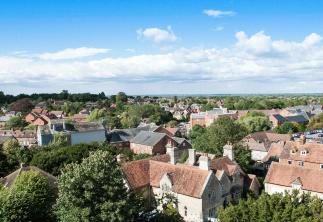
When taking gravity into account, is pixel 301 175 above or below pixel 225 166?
below

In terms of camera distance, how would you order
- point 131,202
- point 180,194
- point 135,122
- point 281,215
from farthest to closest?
1. point 135,122
2. point 180,194
3. point 131,202
4. point 281,215

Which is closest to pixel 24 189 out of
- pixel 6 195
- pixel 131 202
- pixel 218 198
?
pixel 6 195

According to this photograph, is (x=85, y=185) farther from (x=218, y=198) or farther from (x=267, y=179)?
(x=267, y=179)

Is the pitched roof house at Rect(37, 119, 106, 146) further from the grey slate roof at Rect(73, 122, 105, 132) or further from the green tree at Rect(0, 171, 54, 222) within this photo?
the green tree at Rect(0, 171, 54, 222)

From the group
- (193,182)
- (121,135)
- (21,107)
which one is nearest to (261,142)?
(121,135)

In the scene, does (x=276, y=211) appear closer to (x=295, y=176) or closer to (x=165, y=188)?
(x=165, y=188)

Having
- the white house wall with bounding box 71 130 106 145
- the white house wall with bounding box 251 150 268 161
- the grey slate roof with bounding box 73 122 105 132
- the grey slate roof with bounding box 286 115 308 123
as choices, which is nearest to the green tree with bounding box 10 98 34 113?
the grey slate roof with bounding box 73 122 105 132
